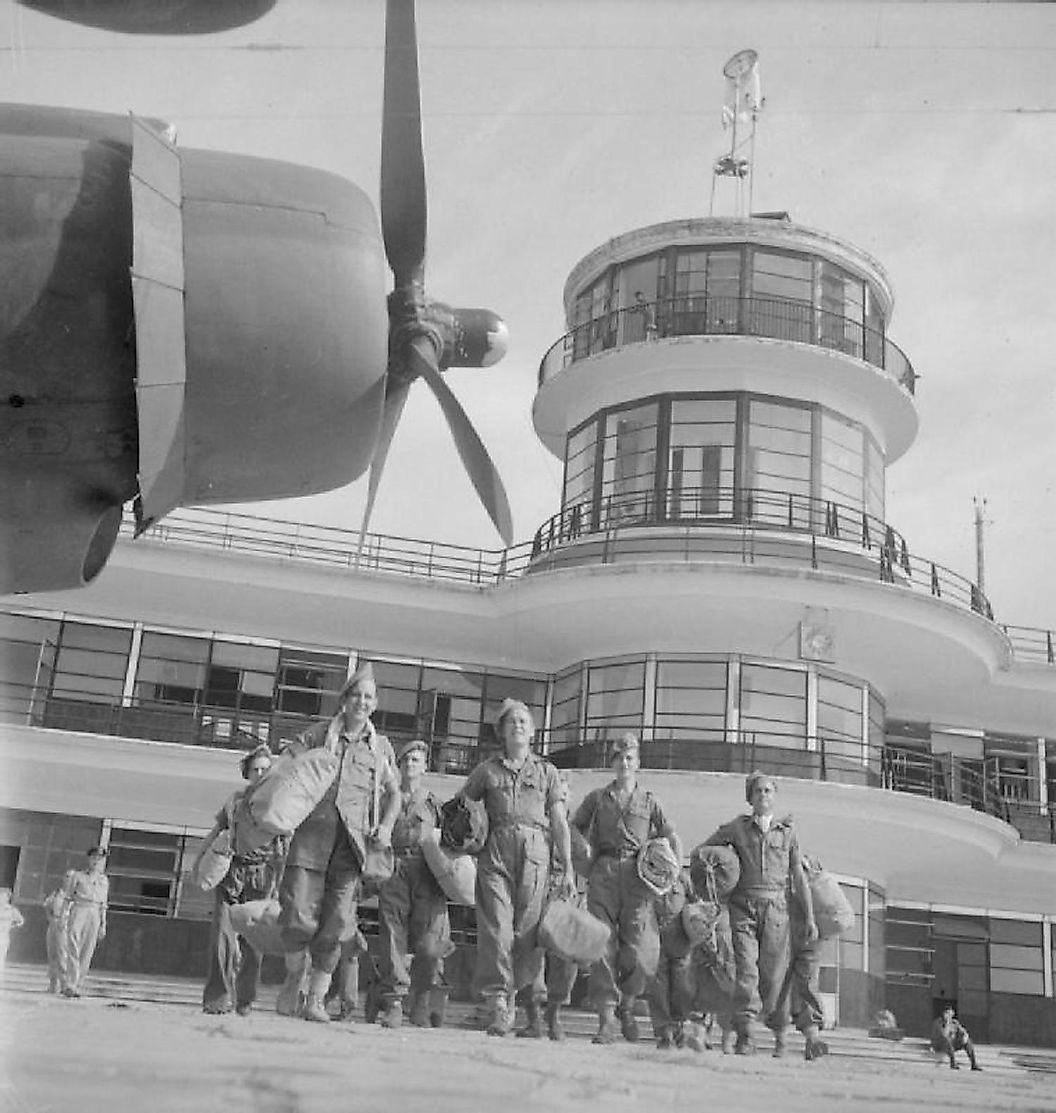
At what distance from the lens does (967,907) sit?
867 inches

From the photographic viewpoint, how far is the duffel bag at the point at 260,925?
277 inches

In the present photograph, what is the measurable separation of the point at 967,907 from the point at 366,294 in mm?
20693

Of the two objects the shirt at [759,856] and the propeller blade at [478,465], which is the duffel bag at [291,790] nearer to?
the propeller blade at [478,465]

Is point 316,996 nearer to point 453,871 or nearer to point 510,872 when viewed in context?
point 510,872

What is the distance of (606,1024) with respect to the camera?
7551 millimetres

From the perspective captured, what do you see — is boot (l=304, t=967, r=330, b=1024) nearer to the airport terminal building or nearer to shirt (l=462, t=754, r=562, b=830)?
shirt (l=462, t=754, r=562, b=830)

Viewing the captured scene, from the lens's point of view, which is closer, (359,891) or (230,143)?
(230,143)

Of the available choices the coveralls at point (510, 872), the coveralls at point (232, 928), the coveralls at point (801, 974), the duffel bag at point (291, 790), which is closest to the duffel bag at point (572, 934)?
the coveralls at point (510, 872)

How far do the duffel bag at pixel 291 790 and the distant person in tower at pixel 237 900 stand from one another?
0.81m

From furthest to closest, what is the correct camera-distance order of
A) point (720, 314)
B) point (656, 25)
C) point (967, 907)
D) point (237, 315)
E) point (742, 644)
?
point (967, 907) → point (720, 314) → point (742, 644) → point (656, 25) → point (237, 315)

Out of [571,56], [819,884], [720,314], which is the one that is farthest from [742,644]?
[571,56]

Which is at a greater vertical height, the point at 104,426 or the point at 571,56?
the point at 571,56

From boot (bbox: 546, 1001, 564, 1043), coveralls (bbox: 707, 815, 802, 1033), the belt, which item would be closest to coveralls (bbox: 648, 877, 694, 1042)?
the belt

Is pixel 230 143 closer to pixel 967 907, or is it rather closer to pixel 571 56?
pixel 571 56
